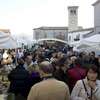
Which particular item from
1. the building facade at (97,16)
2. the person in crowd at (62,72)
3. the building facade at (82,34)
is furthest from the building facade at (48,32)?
the person in crowd at (62,72)

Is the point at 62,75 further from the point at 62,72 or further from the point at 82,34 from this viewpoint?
the point at 82,34

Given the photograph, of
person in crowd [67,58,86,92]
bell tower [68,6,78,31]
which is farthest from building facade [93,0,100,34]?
person in crowd [67,58,86,92]

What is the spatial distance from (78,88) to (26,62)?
20.0ft

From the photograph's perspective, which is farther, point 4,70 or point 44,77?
point 4,70

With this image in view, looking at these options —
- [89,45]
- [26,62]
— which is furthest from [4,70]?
[89,45]

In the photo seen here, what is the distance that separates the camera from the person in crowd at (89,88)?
685 cm

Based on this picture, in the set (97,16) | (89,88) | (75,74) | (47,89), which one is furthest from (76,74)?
(97,16)

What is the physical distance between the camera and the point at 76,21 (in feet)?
426

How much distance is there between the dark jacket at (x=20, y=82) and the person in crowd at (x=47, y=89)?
3.96 m

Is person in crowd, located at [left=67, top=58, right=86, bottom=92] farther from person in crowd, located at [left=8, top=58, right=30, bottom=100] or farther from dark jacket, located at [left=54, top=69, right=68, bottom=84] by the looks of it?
person in crowd, located at [left=8, top=58, right=30, bottom=100]

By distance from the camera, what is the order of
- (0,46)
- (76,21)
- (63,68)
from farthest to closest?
(76,21) → (0,46) → (63,68)

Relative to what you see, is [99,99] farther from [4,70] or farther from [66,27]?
[66,27]

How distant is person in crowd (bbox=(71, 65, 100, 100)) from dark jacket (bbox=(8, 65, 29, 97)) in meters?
3.26

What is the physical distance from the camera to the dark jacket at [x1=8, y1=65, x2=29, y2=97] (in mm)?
10070
